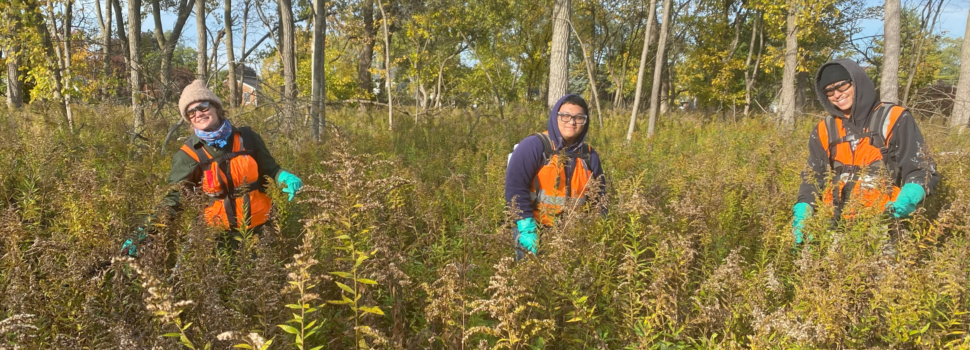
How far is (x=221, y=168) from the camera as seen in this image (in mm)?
3504

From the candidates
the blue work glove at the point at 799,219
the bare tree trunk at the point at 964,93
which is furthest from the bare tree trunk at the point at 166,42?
the bare tree trunk at the point at 964,93

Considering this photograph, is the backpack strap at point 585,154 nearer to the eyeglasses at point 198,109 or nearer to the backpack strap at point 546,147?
the backpack strap at point 546,147

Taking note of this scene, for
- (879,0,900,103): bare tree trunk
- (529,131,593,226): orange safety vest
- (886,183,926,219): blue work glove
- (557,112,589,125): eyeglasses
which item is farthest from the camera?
(879,0,900,103): bare tree trunk

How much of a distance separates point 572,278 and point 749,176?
11.3 feet

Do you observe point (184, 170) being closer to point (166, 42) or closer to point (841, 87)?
Result: point (841, 87)

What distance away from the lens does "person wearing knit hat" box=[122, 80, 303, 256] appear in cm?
340

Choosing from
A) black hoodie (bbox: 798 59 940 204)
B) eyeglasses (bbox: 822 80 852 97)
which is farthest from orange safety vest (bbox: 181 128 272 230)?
eyeglasses (bbox: 822 80 852 97)

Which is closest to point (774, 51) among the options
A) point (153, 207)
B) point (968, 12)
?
point (968, 12)

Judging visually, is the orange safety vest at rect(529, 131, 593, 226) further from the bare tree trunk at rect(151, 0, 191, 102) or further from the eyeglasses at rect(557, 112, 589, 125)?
the bare tree trunk at rect(151, 0, 191, 102)

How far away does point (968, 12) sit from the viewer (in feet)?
41.4

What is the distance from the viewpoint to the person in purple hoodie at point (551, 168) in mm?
3549

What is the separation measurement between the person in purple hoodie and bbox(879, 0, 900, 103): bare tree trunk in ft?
31.7

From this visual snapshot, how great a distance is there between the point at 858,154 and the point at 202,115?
5.16 metres

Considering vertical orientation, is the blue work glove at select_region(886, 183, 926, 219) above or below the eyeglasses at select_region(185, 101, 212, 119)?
below
